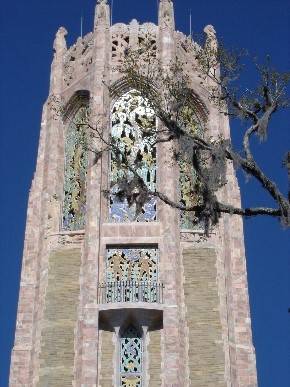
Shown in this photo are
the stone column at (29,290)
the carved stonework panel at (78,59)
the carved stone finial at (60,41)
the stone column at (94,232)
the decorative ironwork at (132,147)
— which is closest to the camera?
the stone column at (94,232)

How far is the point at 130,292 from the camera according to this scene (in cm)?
2384

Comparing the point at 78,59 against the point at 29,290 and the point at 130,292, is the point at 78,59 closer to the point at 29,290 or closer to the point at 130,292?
the point at 29,290

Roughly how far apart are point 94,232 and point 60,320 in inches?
91.3

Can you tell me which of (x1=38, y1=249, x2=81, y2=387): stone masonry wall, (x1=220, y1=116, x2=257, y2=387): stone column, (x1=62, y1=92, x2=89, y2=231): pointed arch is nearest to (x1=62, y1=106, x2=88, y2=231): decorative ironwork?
(x1=62, y1=92, x2=89, y2=231): pointed arch

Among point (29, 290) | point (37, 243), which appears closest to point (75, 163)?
point (37, 243)

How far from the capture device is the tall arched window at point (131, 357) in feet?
75.5

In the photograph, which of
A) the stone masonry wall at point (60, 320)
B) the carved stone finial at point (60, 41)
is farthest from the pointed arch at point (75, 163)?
the carved stone finial at point (60, 41)

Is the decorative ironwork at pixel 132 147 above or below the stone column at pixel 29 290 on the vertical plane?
above

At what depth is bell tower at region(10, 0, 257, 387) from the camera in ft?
75.6

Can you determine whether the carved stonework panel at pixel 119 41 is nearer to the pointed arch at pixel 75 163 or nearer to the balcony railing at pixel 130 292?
the pointed arch at pixel 75 163

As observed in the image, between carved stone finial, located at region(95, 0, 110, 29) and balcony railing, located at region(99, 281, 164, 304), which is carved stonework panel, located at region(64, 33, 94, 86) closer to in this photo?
carved stone finial, located at region(95, 0, 110, 29)

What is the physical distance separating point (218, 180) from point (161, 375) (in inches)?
310

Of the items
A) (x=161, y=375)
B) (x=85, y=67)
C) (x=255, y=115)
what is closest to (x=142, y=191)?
(x=255, y=115)

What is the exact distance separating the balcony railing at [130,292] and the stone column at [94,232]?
274mm
